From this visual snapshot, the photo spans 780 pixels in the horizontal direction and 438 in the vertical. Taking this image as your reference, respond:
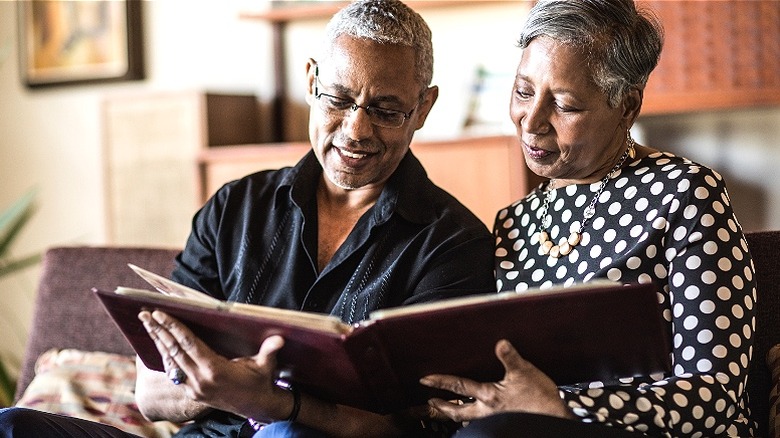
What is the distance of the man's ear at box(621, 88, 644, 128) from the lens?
1749 mm

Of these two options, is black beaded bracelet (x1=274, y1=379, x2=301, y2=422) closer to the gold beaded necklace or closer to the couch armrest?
the gold beaded necklace

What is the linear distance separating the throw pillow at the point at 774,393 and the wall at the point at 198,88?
1737 mm

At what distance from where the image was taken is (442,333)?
4.48 ft

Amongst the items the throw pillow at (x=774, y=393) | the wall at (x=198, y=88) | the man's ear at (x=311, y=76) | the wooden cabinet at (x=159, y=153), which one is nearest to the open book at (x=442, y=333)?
the throw pillow at (x=774, y=393)

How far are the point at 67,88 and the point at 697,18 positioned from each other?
2.73 m

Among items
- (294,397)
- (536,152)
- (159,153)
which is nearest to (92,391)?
(294,397)

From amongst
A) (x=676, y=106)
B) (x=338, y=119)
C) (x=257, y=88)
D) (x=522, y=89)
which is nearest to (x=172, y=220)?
(x=257, y=88)

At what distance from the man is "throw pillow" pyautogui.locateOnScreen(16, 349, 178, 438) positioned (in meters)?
0.26

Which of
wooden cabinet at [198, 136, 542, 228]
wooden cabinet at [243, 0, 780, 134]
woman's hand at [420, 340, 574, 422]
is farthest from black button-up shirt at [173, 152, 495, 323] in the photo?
wooden cabinet at [243, 0, 780, 134]

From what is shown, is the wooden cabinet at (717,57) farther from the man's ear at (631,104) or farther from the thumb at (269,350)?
the thumb at (269,350)

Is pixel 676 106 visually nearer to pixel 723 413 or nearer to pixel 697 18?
pixel 697 18

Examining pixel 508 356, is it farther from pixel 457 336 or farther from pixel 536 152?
pixel 536 152

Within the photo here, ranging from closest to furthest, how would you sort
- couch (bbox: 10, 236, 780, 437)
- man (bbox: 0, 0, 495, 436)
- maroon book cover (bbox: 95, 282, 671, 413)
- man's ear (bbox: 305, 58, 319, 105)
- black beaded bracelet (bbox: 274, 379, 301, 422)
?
maroon book cover (bbox: 95, 282, 671, 413)
black beaded bracelet (bbox: 274, 379, 301, 422)
man (bbox: 0, 0, 495, 436)
man's ear (bbox: 305, 58, 319, 105)
couch (bbox: 10, 236, 780, 437)

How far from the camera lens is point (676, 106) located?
3.29 meters
